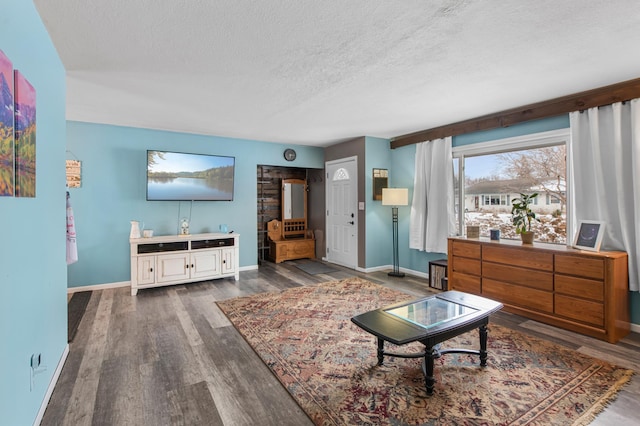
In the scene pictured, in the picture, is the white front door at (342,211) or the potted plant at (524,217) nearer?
the potted plant at (524,217)

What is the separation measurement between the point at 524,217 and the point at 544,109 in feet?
4.19

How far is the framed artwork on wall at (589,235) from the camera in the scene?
3051mm

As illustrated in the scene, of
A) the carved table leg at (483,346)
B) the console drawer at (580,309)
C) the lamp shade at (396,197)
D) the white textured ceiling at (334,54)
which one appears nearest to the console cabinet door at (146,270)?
the white textured ceiling at (334,54)

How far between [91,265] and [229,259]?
195cm

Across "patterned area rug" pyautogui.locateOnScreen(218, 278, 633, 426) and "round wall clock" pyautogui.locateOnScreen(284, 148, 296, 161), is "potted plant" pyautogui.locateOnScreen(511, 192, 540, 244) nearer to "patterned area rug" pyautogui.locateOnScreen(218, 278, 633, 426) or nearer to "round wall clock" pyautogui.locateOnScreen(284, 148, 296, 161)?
"patterned area rug" pyautogui.locateOnScreen(218, 278, 633, 426)

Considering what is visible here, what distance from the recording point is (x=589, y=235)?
10.3ft

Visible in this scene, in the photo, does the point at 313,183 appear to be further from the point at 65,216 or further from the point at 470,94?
the point at 65,216

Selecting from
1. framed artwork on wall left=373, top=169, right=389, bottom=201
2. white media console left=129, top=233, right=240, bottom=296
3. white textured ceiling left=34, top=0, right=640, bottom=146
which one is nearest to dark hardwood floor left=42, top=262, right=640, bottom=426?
white media console left=129, top=233, right=240, bottom=296

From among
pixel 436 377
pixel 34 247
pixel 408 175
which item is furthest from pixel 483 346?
pixel 408 175

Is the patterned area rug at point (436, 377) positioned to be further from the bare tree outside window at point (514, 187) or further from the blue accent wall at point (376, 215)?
the blue accent wall at point (376, 215)

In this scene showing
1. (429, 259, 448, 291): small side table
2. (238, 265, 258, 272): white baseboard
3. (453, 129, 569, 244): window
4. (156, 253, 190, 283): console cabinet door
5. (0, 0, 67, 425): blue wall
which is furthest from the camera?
(238, 265, 258, 272): white baseboard

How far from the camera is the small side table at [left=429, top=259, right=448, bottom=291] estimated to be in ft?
14.5

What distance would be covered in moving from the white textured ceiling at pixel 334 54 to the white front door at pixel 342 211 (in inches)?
79.9

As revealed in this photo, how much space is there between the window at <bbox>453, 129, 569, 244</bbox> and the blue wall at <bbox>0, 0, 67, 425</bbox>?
185 inches
